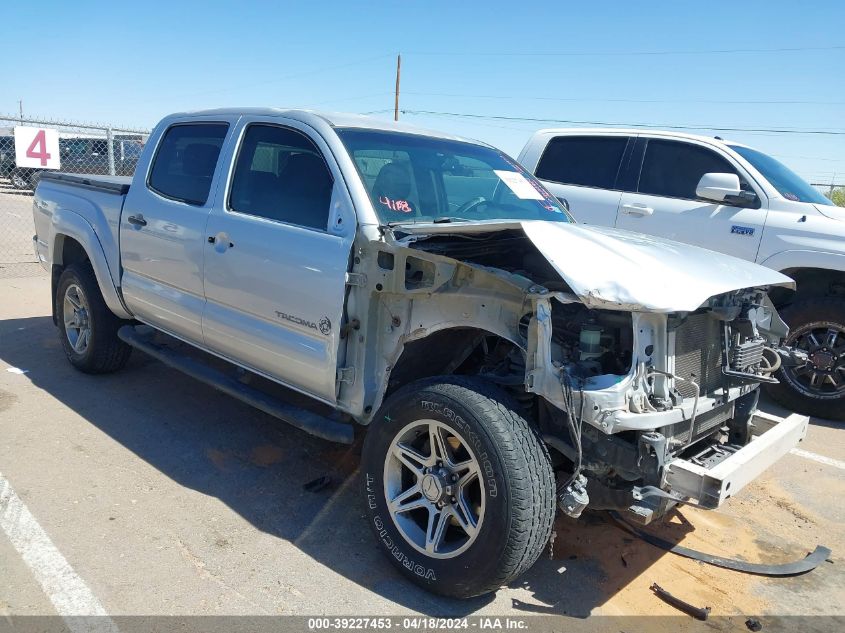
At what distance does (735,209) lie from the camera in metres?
5.82

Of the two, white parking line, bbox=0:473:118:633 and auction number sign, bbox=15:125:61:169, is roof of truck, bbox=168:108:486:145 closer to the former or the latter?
white parking line, bbox=0:473:118:633

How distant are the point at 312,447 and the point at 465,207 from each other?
1.85m

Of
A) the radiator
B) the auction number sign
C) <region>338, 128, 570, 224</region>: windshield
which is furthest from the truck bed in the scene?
the auction number sign

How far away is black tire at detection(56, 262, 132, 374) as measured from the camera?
526 centimetres

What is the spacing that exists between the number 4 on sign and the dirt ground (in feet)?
21.6

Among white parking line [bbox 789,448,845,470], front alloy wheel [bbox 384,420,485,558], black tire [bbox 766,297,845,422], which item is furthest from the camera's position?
black tire [bbox 766,297,845,422]

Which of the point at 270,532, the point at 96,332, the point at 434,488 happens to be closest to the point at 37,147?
the point at 96,332

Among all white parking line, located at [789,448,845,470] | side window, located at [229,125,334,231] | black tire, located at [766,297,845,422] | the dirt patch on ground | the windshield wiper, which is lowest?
white parking line, located at [789,448,845,470]

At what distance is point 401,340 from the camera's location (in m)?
3.23

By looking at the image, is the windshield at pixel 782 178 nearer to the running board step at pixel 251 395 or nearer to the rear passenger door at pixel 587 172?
the rear passenger door at pixel 587 172

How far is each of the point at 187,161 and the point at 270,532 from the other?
2503 millimetres

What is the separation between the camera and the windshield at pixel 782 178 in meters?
5.87

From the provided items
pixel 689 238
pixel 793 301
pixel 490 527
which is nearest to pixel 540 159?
pixel 689 238

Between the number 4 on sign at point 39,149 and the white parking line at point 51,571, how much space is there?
8202 mm
